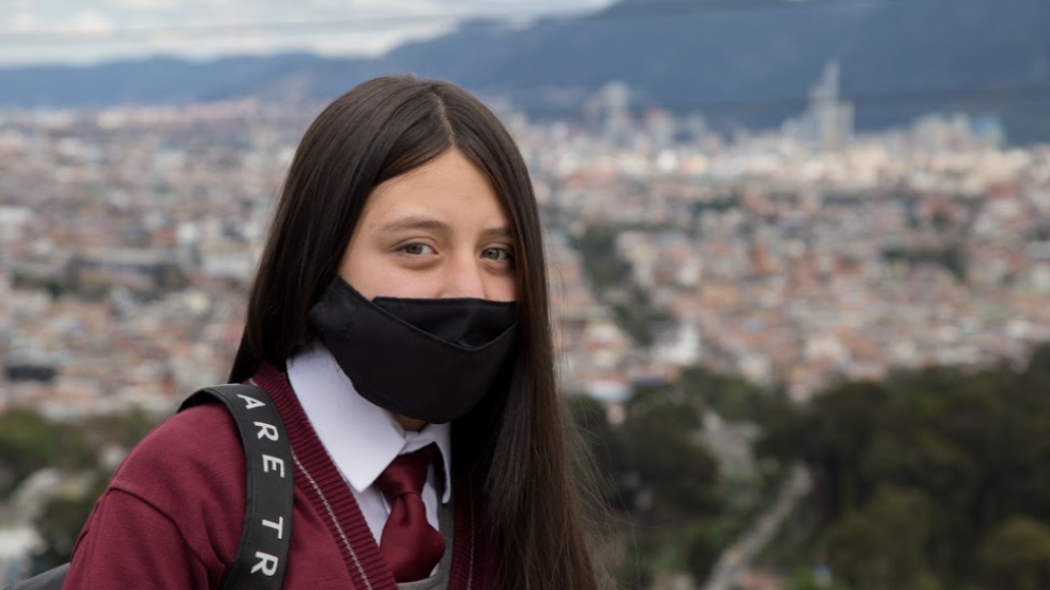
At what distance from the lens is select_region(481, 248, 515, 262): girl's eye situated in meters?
0.75

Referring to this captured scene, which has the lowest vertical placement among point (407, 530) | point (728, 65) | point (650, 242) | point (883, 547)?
point (883, 547)

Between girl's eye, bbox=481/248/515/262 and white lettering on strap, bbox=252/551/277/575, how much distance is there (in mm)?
214

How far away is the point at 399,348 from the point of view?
70cm

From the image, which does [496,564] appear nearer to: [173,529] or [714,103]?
[173,529]

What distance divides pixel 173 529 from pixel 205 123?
85.9 feet

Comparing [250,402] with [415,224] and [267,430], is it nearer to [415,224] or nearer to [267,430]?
[267,430]

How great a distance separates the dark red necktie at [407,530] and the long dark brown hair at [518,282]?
6 cm

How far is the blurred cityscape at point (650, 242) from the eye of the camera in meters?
16.9

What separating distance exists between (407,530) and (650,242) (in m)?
22.5

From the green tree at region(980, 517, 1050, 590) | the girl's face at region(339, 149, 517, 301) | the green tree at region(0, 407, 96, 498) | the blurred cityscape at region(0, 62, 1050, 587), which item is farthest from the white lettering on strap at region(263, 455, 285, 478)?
the blurred cityscape at region(0, 62, 1050, 587)

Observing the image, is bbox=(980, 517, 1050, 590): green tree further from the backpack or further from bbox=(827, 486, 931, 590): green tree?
the backpack

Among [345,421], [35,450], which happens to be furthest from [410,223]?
[35,450]

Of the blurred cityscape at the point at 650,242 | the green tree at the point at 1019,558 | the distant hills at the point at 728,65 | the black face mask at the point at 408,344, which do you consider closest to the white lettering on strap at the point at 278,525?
the black face mask at the point at 408,344

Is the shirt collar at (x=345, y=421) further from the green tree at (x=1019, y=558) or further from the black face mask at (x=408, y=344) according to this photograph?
the green tree at (x=1019, y=558)
